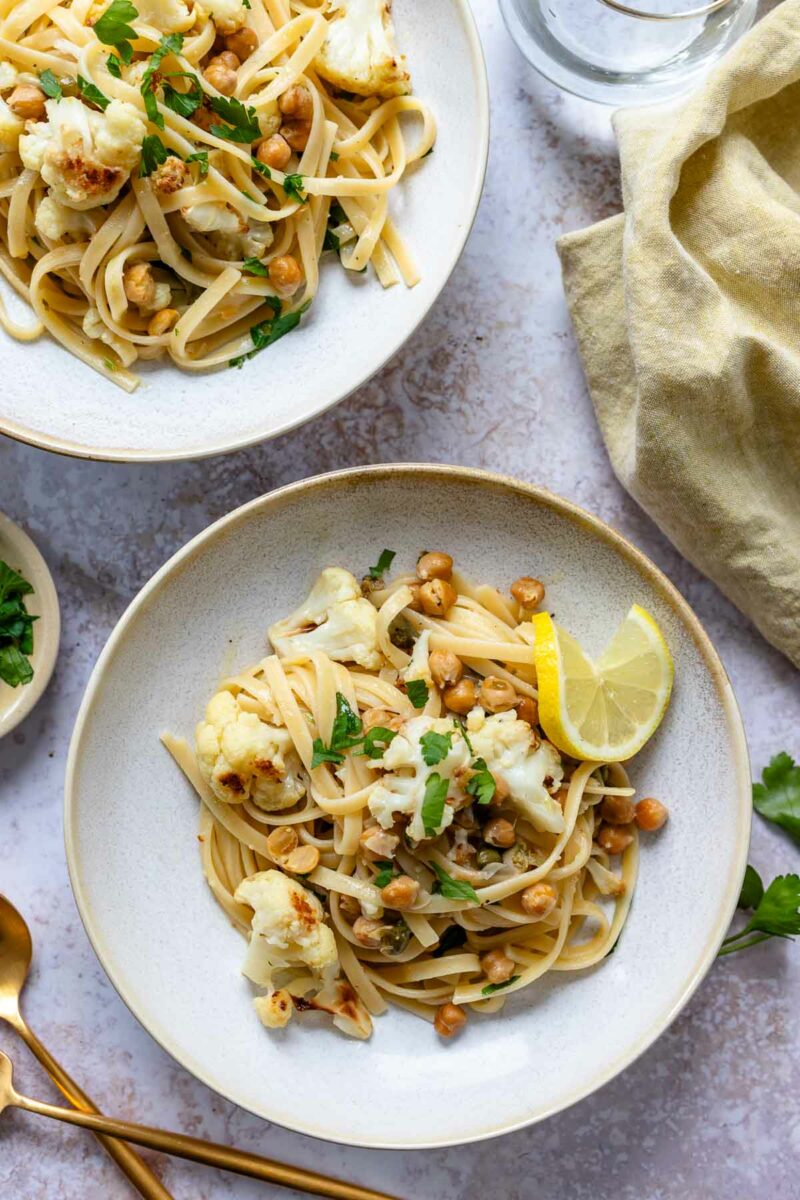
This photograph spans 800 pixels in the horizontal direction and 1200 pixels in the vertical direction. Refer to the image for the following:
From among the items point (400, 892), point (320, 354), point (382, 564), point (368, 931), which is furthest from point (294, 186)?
point (368, 931)

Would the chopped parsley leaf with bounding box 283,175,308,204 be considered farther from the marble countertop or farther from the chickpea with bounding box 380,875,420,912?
the chickpea with bounding box 380,875,420,912

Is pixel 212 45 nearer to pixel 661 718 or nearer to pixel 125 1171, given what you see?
pixel 661 718

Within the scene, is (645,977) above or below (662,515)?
below

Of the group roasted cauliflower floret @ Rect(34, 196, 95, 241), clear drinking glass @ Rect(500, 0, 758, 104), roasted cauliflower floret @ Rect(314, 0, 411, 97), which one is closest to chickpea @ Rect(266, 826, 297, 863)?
roasted cauliflower floret @ Rect(34, 196, 95, 241)

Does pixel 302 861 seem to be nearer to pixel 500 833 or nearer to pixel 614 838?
pixel 500 833

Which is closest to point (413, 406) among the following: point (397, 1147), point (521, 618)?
point (521, 618)

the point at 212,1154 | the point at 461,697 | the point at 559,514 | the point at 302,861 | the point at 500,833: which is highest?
the point at 559,514

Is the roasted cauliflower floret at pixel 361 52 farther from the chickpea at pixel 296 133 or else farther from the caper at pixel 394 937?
the caper at pixel 394 937
